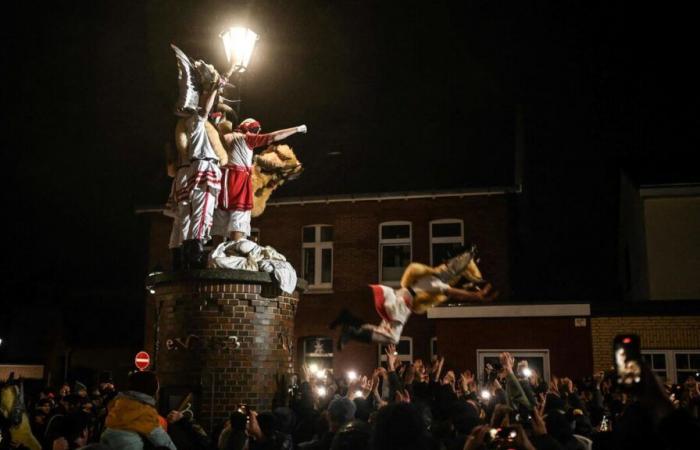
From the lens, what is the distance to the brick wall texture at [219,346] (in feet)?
37.4

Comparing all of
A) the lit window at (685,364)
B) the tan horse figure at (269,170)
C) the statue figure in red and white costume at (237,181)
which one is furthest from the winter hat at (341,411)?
the lit window at (685,364)

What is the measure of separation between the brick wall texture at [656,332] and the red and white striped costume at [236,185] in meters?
11.0

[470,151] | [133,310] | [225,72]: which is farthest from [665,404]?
[133,310]

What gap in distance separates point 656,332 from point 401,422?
1653 centimetres

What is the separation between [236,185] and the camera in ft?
41.1

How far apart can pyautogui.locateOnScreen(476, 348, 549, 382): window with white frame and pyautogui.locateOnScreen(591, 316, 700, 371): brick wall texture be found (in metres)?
1.36

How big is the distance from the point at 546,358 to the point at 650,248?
569 cm

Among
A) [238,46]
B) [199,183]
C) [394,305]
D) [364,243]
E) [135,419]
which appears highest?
[238,46]

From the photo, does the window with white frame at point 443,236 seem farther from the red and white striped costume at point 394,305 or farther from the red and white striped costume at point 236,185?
the red and white striped costume at point 394,305

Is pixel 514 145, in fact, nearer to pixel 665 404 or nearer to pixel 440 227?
pixel 440 227

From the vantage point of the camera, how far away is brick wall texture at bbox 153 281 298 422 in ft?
37.4

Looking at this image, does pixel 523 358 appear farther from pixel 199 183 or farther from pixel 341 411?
pixel 341 411

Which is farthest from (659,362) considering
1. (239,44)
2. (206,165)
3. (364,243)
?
(239,44)

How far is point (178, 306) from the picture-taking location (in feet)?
38.7
